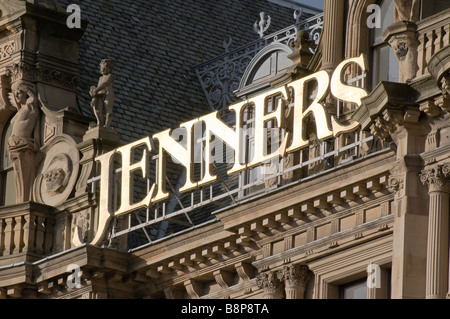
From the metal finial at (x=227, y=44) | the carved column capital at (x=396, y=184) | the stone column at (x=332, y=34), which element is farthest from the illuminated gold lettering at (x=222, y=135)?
the metal finial at (x=227, y=44)

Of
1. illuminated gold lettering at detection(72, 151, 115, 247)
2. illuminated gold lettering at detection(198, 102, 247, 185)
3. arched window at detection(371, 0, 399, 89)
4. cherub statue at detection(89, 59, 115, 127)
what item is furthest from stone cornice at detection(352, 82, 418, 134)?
cherub statue at detection(89, 59, 115, 127)

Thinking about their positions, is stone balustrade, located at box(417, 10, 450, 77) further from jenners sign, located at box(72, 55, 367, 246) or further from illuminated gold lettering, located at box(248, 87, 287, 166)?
illuminated gold lettering, located at box(248, 87, 287, 166)

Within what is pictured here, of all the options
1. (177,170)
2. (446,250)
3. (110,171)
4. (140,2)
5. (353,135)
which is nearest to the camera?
(446,250)

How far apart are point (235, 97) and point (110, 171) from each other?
5.99m

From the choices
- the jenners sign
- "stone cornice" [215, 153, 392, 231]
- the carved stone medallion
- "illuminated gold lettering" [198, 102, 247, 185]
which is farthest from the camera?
the carved stone medallion

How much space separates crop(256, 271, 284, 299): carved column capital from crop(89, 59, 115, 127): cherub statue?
664 centimetres

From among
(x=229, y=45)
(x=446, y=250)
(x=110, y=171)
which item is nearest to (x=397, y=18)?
(x=446, y=250)

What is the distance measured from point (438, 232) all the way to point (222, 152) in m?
12.0

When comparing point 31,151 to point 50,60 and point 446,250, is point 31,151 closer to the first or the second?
point 50,60

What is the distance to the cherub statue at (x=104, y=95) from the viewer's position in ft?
187

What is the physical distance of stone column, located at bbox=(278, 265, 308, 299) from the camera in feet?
168

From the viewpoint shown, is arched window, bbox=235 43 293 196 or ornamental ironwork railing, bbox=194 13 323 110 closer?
arched window, bbox=235 43 293 196

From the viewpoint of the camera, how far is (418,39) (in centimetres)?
4869

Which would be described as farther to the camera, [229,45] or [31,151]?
[229,45]
